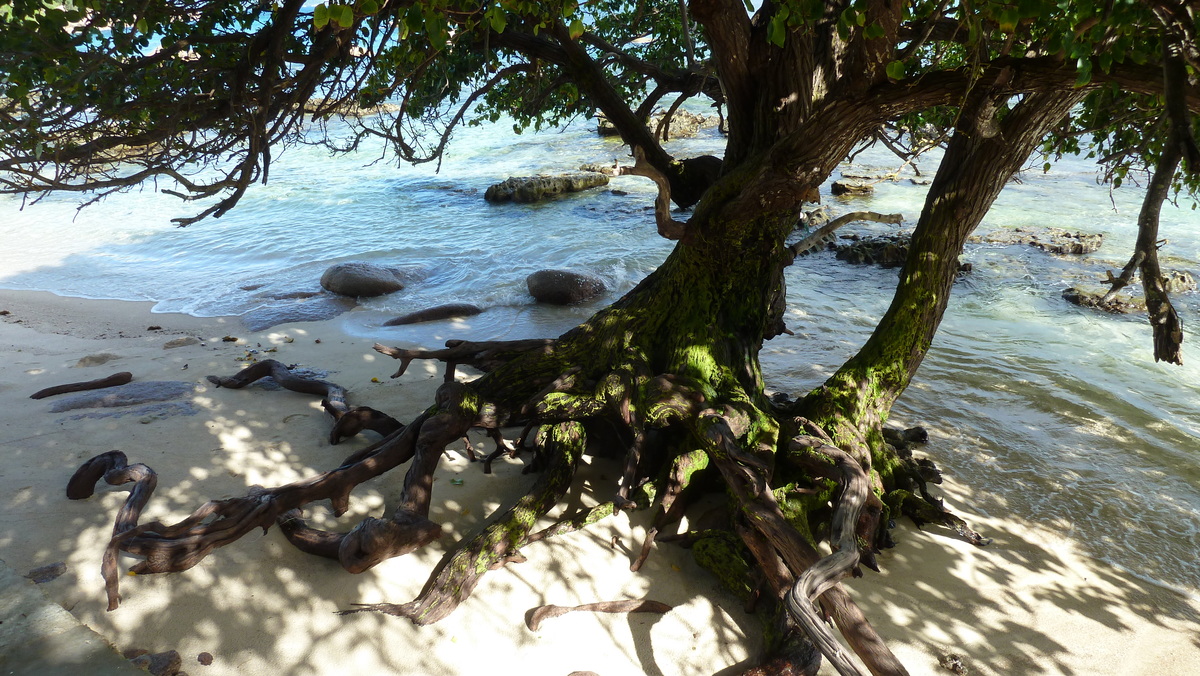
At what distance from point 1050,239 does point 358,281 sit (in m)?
14.2

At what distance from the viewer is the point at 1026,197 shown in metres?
20.1

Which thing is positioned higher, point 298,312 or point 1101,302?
point 1101,302

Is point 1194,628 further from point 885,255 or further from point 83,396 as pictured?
point 885,255

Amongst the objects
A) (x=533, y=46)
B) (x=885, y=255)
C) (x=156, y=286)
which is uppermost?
(x=533, y=46)

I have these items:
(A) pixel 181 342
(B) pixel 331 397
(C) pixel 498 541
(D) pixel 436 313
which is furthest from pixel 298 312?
(C) pixel 498 541

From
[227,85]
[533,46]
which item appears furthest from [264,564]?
[533,46]

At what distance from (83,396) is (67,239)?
13131mm

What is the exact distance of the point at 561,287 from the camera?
11211mm

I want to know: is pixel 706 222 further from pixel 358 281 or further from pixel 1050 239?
pixel 1050 239

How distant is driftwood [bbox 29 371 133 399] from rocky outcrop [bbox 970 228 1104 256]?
617 inches

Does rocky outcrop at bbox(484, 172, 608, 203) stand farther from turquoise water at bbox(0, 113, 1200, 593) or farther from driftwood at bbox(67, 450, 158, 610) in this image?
driftwood at bbox(67, 450, 158, 610)

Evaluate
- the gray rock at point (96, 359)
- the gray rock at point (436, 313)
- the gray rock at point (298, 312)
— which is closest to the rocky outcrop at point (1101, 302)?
the gray rock at point (436, 313)

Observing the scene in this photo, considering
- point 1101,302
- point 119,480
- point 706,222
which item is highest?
point 706,222

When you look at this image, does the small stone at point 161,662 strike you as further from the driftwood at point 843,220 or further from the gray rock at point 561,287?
the gray rock at point 561,287
